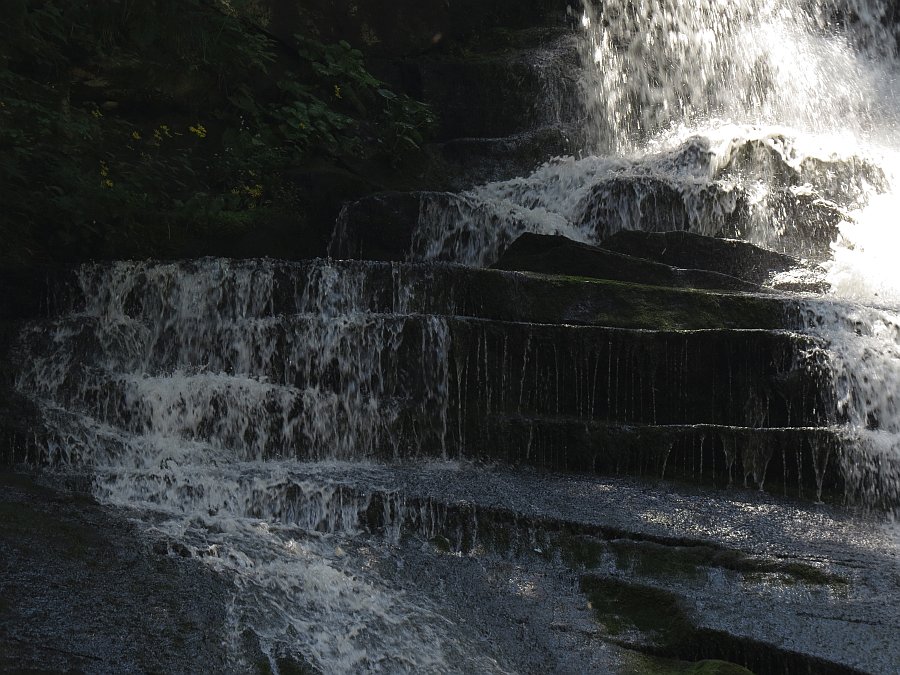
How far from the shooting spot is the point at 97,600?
12.4 feet

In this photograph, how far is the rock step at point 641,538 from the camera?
13.6 ft

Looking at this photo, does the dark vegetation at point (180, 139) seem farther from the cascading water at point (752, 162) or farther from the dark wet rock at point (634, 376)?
the dark wet rock at point (634, 376)

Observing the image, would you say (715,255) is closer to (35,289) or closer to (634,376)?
(634,376)

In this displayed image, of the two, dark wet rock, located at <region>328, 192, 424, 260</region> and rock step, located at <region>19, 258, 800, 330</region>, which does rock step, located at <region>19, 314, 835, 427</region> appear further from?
dark wet rock, located at <region>328, 192, 424, 260</region>

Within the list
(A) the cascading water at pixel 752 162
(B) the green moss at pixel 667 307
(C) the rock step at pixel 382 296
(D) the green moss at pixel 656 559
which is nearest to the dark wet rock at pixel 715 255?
(A) the cascading water at pixel 752 162

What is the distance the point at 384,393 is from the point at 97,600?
3.28 metres

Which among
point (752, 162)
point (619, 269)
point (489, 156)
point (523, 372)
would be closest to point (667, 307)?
point (619, 269)

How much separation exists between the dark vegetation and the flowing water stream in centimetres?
116

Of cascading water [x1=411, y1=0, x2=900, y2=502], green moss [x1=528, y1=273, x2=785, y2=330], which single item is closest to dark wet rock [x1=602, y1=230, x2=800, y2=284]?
cascading water [x1=411, y1=0, x2=900, y2=502]

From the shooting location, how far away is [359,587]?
14.4ft

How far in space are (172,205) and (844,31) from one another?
546 inches

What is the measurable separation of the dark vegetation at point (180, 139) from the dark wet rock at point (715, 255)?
3607mm

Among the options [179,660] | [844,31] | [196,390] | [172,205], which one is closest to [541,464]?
[196,390]

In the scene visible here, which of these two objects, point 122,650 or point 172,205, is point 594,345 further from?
point 172,205
